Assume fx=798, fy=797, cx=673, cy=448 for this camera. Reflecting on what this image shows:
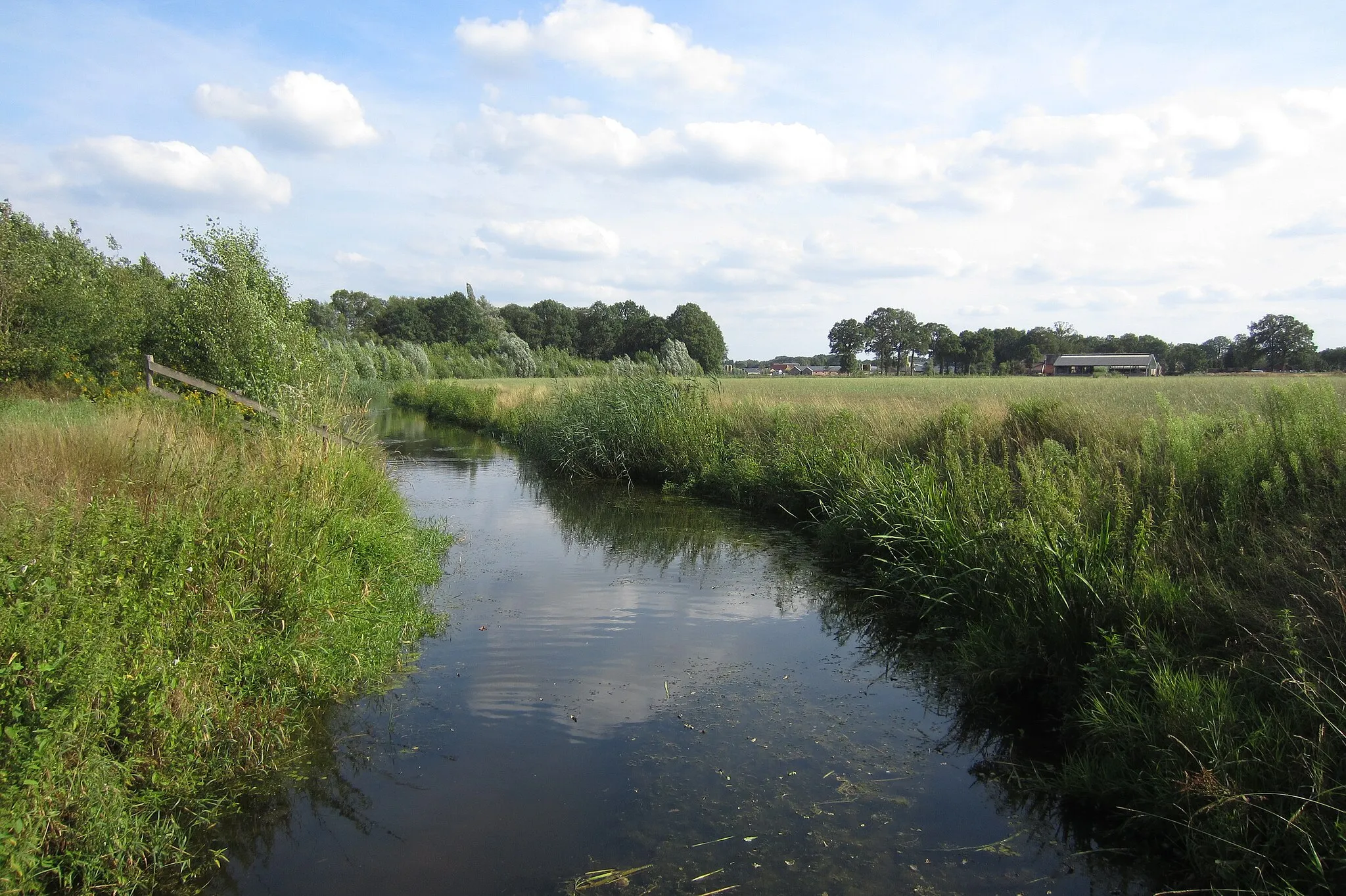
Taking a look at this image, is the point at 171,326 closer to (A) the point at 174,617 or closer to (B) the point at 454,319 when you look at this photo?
(A) the point at 174,617

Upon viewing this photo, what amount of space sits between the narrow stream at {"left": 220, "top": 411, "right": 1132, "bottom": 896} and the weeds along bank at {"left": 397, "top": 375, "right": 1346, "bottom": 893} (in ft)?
1.94

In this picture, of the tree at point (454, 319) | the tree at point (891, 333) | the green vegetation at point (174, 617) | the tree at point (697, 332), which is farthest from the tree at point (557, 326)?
the green vegetation at point (174, 617)

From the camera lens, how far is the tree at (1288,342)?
4484 cm

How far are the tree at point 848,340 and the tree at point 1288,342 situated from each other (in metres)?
37.7

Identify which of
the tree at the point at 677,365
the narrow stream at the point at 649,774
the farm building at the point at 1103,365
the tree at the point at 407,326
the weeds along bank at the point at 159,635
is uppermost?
the tree at the point at 407,326

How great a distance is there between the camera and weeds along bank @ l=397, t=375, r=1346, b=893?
3.52 meters

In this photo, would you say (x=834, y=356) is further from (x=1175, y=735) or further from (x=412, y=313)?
(x=1175, y=735)

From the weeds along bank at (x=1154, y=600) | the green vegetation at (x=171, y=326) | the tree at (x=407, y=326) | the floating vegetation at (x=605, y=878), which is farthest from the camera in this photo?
the tree at (x=407, y=326)

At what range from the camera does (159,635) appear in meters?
3.97

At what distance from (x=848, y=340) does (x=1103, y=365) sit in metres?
38.1

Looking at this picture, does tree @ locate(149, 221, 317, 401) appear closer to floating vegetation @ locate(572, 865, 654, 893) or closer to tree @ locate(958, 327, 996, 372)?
floating vegetation @ locate(572, 865, 654, 893)

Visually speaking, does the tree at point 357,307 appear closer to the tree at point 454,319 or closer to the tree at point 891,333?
the tree at point 454,319

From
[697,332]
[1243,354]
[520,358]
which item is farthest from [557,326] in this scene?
[1243,354]

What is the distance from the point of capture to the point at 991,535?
6664 millimetres
